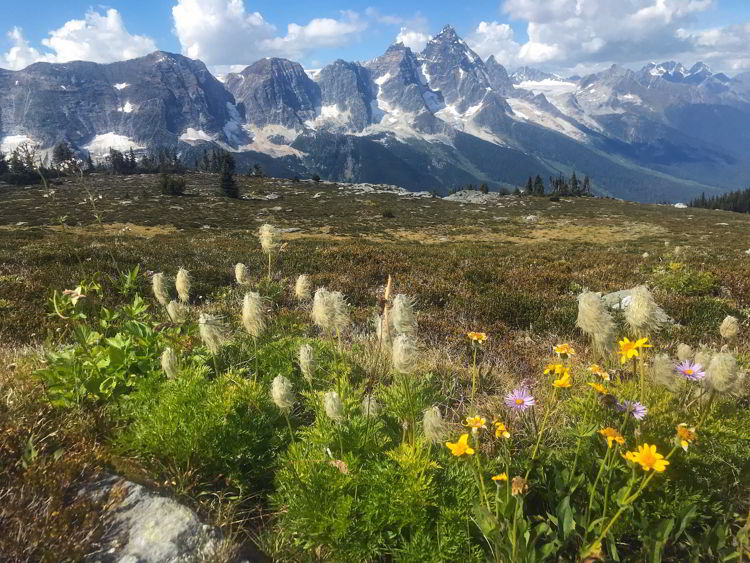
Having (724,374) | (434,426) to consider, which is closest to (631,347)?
(724,374)

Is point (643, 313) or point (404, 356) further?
point (643, 313)

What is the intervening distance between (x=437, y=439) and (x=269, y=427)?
140cm

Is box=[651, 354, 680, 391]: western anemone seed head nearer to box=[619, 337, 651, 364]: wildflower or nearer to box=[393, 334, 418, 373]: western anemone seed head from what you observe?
box=[619, 337, 651, 364]: wildflower

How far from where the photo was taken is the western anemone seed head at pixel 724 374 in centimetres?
283

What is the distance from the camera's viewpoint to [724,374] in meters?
2.84

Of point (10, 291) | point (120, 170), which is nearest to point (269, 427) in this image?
point (10, 291)

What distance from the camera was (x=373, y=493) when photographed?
257 centimetres

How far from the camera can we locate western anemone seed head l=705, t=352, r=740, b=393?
9.27 ft

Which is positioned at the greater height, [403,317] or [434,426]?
[403,317]

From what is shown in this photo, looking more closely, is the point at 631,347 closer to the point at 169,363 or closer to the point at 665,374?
the point at 665,374

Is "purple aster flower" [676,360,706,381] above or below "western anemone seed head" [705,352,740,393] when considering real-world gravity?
below

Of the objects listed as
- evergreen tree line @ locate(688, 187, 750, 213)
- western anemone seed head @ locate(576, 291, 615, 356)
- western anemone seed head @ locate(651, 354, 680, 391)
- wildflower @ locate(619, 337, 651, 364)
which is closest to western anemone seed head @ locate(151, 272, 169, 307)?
western anemone seed head @ locate(576, 291, 615, 356)

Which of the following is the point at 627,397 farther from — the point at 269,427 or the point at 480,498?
the point at 269,427

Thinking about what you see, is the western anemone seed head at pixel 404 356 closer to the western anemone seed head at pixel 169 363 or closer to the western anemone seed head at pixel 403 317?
the western anemone seed head at pixel 403 317
